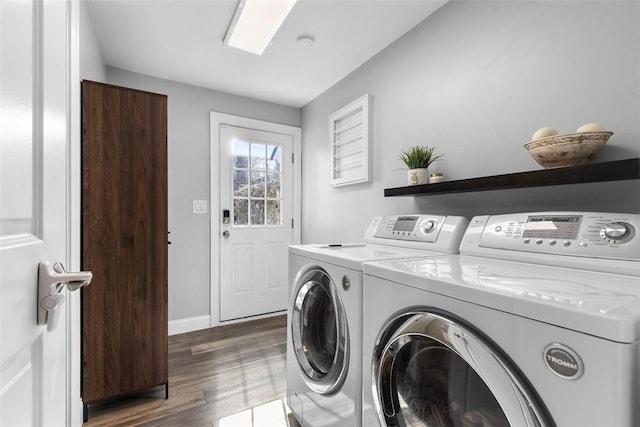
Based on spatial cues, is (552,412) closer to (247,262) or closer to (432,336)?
(432,336)

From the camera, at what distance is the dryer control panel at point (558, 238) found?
904 mm

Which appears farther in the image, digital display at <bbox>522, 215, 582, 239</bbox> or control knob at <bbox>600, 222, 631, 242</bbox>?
digital display at <bbox>522, 215, 582, 239</bbox>

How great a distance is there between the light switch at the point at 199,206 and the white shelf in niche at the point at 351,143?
3.99ft

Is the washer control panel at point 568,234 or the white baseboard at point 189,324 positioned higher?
the washer control panel at point 568,234

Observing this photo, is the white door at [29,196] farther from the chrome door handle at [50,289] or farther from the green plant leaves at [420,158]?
the green plant leaves at [420,158]

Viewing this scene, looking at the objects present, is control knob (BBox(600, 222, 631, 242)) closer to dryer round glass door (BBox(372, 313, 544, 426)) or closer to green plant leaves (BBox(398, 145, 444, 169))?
dryer round glass door (BBox(372, 313, 544, 426))

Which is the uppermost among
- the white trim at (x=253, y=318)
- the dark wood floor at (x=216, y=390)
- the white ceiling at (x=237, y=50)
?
the white ceiling at (x=237, y=50)

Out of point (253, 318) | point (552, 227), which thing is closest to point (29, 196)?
point (552, 227)

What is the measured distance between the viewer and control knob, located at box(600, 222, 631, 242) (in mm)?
911

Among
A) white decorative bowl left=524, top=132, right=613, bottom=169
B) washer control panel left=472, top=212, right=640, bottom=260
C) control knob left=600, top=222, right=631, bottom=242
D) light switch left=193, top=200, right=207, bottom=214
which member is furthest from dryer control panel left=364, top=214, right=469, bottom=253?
light switch left=193, top=200, right=207, bottom=214

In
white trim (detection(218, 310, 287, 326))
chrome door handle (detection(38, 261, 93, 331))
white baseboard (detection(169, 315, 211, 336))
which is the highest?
chrome door handle (detection(38, 261, 93, 331))

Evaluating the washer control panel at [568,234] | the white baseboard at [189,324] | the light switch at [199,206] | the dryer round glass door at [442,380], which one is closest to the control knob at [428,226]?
the washer control panel at [568,234]

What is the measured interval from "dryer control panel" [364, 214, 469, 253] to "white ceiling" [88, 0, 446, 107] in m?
1.26

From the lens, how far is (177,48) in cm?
222
